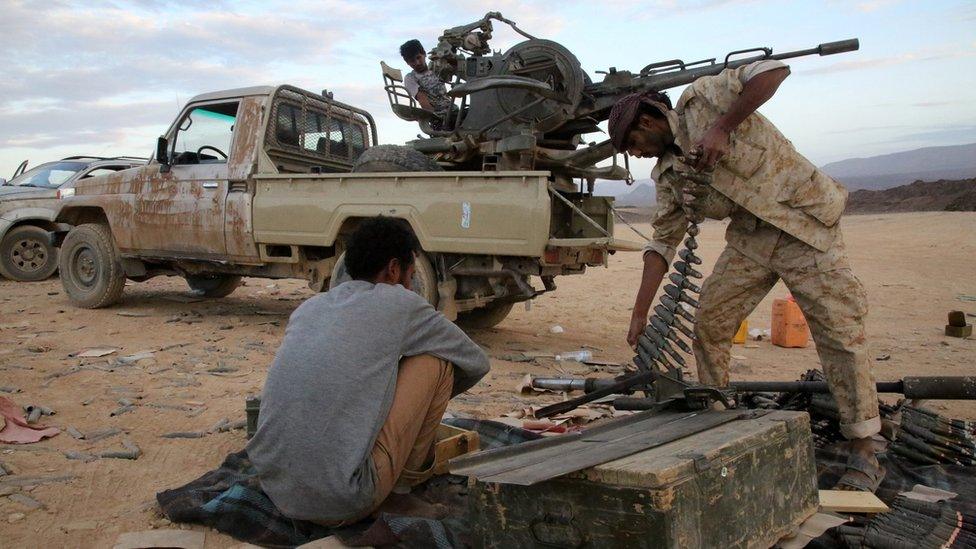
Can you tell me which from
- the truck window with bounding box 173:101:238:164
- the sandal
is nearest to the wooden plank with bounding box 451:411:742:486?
the sandal

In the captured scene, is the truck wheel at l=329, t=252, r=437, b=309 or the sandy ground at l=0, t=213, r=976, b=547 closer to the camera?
the sandy ground at l=0, t=213, r=976, b=547

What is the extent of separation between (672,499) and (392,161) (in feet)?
16.8

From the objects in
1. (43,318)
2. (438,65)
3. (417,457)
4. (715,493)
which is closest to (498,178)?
(438,65)

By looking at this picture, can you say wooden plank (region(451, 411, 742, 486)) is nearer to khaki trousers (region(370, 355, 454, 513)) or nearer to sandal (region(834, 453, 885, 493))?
khaki trousers (region(370, 355, 454, 513))

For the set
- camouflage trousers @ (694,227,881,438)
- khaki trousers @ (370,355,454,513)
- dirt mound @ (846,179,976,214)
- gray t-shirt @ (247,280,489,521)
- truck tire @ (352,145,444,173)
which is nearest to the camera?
gray t-shirt @ (247,280,489,521)

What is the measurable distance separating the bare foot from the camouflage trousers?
1696 mm

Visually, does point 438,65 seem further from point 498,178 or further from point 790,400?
point 790,400

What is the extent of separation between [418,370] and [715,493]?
1.19 metres

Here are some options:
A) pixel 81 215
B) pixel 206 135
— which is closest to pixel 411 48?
pixel 206 135

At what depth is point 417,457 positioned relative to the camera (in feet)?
10.6

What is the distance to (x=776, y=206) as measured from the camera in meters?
3.48

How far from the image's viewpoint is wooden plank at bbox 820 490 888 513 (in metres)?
2.96

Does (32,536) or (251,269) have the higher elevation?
(251,269)

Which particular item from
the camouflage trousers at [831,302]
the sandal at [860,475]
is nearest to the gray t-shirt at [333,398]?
the camouflage trousers at [831,302]
